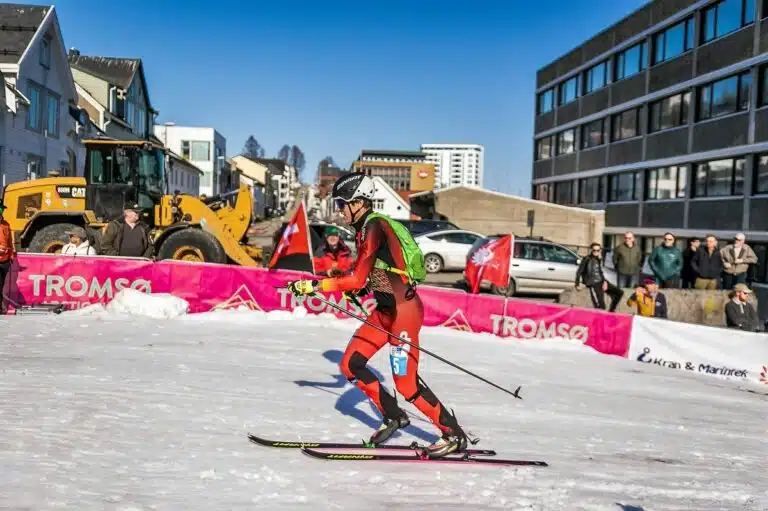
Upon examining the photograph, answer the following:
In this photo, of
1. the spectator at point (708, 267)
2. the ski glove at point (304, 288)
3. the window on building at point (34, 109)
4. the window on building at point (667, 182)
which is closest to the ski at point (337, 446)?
the ski glove at point (304, 288)

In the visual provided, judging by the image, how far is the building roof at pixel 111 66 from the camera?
44.3m

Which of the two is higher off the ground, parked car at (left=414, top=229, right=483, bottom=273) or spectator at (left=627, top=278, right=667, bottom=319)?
parked car at (left=414, top=229, right=483, bottom=273)

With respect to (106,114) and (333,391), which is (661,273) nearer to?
(333,391)

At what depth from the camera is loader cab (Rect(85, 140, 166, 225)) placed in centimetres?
1519

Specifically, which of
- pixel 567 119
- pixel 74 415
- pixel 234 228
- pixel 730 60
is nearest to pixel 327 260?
pixel 234 228

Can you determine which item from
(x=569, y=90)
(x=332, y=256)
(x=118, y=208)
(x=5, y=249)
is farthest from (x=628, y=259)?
(x=569, y=90)

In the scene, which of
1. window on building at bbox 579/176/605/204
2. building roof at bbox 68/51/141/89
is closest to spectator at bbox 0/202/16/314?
window on building at bbox 579/176/605/204

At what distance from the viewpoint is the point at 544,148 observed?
50625 millimetres

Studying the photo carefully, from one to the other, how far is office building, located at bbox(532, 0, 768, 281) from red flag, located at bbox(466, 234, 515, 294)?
15.0 m

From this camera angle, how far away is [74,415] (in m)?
6.02

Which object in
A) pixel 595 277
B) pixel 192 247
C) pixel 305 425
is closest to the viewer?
pixel 305 425

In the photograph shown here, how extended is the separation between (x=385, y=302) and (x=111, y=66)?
45.9 m

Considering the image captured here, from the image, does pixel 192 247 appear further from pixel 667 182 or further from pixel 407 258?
pixel 667 182

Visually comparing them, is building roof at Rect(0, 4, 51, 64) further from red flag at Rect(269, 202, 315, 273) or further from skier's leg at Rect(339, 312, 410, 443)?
skier's leg at Rect(339, 312, 410, 443)
